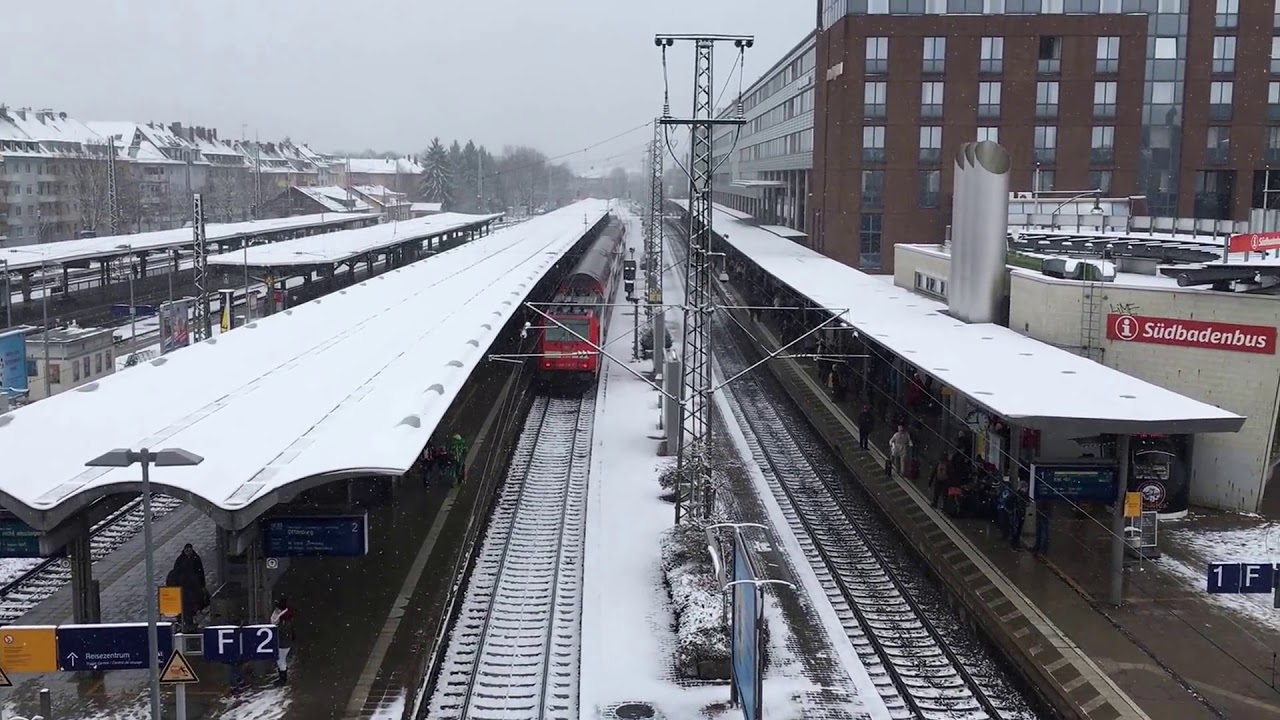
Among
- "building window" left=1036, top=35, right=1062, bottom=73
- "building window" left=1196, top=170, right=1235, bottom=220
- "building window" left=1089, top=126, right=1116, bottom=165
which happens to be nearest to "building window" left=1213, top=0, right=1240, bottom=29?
"building window" left=1196, top=170, right=1235, bottom=220

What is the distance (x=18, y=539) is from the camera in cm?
1214

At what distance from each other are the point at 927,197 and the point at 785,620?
37760 millimetres

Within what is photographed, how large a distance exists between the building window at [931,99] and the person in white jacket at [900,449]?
29809 millimetres

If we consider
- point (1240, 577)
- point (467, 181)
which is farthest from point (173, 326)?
point (467, 181)

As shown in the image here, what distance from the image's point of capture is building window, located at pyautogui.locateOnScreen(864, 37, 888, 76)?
48469 mm

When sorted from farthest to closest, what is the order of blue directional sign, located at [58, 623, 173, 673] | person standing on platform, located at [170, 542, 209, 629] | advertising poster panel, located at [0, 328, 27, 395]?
1. advertising poster panel, located at [0, 328, 27, 395]
2. person standing on platform, located at [170, 542, 209, 629]
3. blue directional sign, located at [58, 623, 173, 673]

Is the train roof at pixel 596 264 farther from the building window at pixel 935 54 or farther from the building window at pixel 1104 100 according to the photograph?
the building window at pixel 1104 100

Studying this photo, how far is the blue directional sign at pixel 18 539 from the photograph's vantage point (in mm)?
12117

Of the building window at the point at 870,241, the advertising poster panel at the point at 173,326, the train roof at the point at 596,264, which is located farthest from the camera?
the building window at the point at 870,241

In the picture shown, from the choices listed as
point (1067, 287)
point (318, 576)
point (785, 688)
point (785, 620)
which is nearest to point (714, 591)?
point (785, 620)

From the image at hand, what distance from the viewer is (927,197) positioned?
163 ft

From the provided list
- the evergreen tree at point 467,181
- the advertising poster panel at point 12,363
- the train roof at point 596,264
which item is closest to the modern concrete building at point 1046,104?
the train roof at point 596,264

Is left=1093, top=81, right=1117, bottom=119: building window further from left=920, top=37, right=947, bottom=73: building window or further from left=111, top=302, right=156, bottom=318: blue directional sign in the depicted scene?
left=111, top=302, right=156, bottom=318: blue directional sign

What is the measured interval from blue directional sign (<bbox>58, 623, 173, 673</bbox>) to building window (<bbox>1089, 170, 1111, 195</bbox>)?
47.1m
